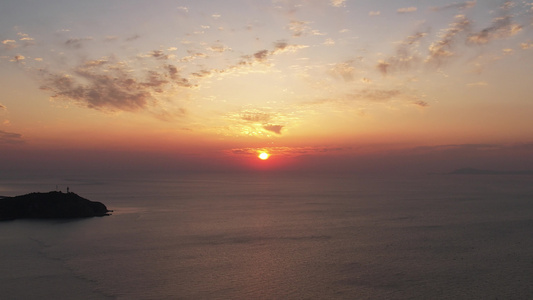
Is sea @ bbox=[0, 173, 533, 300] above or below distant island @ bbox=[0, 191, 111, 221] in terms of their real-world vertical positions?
below

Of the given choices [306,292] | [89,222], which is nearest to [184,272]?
[306,292]

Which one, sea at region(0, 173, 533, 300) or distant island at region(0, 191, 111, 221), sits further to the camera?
distant island at region(0, 191, 111, 221)

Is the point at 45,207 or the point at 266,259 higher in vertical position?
the point at 45,207

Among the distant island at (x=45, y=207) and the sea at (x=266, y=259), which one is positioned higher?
the distant island at (x=45, y=207)

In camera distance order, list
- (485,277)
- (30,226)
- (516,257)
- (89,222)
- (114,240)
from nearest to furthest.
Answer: (485,277)
(516,257)
(114,240)
(30,226)
(89,222)

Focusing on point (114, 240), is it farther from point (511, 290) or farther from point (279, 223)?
point (511, 290)

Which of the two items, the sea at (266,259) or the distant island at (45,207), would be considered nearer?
the sea at (266,259)

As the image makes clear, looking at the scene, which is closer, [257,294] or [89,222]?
[257,294]

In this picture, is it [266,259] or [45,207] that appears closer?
[266,259]
